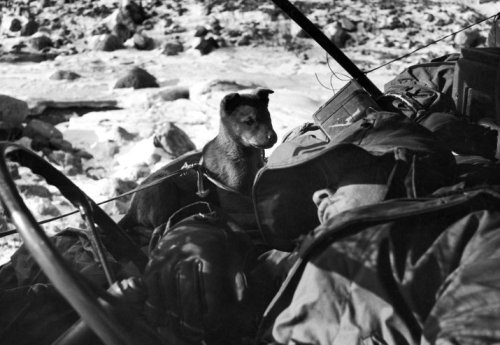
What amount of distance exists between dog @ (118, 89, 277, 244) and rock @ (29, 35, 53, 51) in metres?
6.56

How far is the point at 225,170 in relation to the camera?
9.05 feet

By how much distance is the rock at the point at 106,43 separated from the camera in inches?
336

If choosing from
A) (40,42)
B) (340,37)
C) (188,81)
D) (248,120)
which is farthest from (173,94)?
(248,120)

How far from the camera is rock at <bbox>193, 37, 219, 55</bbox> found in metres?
8.23

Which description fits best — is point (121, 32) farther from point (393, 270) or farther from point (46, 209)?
point (393, 270)

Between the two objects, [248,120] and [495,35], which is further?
[495,35]

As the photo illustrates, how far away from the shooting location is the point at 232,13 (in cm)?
953

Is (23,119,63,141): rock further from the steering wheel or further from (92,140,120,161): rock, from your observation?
the steering wheel

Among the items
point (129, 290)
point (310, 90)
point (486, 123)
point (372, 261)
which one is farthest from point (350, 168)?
point (310, 90)

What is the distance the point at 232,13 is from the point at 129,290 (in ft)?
28.2

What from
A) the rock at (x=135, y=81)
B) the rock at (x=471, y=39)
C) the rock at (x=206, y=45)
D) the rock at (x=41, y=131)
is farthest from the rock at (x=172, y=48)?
the rock at (x=471, y=39)

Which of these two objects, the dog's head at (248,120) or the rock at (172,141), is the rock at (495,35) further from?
the rock at (172,141)

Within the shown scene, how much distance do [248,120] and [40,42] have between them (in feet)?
22.1

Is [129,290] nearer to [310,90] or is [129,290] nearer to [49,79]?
[310,90]
